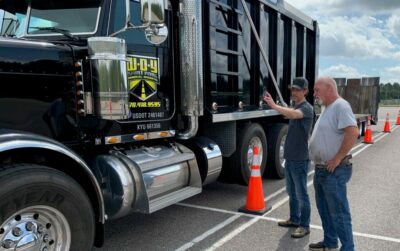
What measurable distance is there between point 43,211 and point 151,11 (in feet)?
5.77

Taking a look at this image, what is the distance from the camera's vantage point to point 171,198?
14.0ft

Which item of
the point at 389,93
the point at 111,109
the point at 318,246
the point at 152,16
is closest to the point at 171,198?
the point at 111,109

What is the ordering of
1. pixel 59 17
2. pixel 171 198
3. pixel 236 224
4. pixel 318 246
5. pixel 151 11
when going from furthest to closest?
pixel 236 224 → pixel 171 198 → pixel 318 246 → pixel 59 17 → pixel 151 11

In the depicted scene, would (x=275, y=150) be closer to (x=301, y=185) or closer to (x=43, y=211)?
(x=301, y=185)

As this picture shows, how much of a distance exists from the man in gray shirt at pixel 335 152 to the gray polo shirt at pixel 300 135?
0.62 m

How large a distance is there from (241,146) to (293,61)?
2724 mm

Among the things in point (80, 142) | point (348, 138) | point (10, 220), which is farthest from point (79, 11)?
point (348, 138)

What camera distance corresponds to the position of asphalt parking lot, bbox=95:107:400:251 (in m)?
4.12

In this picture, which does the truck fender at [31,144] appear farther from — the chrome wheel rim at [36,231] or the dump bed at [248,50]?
the dump bed at [248,50]

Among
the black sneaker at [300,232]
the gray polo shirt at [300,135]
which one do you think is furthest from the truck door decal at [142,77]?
the black sneaker at [300,232]

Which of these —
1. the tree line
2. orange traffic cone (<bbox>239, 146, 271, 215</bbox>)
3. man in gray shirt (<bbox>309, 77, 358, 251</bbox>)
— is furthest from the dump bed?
the tree line

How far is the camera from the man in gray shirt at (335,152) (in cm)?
345

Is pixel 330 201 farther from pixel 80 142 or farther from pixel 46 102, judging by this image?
pixel 46 102

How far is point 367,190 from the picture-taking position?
635 centimetres
